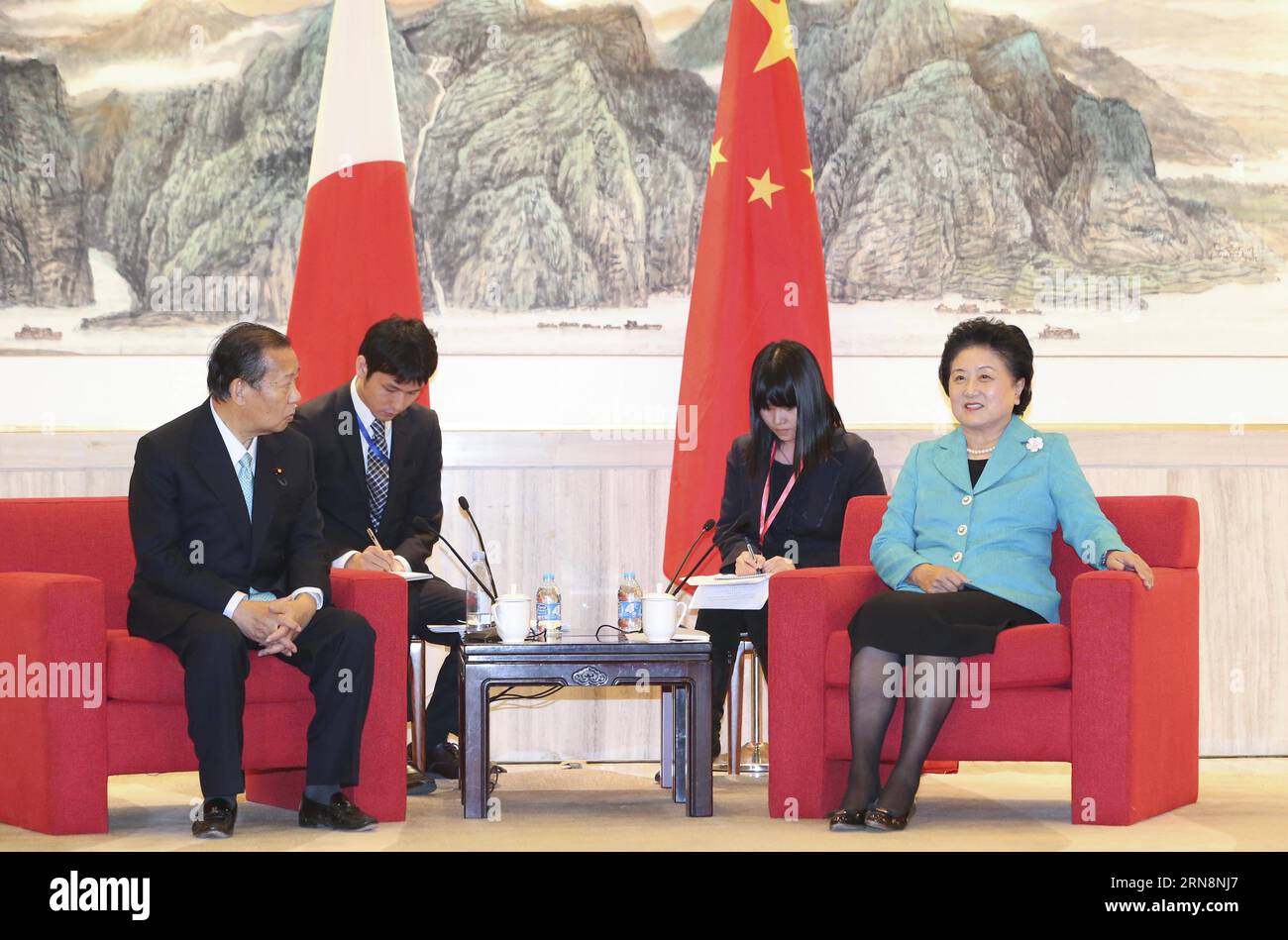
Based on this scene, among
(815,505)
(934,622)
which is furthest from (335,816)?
(815,505)

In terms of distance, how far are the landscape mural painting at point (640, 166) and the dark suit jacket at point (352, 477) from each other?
0.83 meters

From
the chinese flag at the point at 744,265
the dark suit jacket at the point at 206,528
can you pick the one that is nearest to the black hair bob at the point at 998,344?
the chinese flag at the point at 744,265

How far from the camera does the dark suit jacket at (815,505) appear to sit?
13.8ft

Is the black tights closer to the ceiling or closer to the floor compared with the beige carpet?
closer to the ceiling

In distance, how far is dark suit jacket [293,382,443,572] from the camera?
416cm

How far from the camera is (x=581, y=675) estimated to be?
138 inches

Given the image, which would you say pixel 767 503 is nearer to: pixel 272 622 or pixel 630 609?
pixel 630 609

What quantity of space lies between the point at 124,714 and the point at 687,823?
52.0 inches

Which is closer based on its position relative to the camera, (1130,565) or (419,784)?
(1130,565)

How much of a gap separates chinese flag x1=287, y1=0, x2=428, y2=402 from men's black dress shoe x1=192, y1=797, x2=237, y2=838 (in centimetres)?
166

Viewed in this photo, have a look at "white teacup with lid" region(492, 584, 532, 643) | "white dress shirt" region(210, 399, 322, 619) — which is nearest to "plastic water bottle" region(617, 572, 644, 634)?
"white teacup with lid" region(492, 584, 532, 643)

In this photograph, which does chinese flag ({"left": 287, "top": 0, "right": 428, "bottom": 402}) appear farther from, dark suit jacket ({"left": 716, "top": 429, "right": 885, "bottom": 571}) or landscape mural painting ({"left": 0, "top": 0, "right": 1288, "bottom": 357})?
dark suit jacket ({"left": 716, "top": 429, "right": 885, "bottom": 571})

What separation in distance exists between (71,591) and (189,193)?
2.04 metres

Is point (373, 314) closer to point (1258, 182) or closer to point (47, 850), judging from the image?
point (47, 850)
